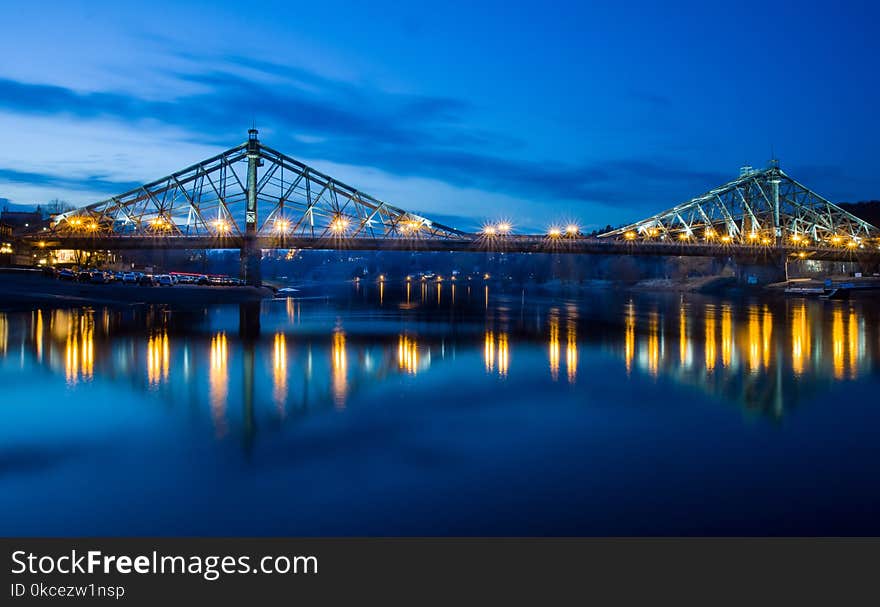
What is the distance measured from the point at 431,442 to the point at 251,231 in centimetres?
8034

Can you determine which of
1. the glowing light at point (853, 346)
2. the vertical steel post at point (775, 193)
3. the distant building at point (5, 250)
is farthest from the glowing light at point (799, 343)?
the distant building at point (5, 250)

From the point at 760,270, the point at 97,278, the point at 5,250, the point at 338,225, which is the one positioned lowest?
the point at 97,278

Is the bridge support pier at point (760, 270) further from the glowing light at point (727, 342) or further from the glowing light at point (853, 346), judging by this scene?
the glowing light at point (727, 342)

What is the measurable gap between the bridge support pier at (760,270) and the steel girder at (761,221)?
295cm

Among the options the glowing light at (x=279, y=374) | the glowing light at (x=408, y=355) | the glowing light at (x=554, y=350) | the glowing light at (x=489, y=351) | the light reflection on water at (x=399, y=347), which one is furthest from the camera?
the glowing light at (x=489, y=351)

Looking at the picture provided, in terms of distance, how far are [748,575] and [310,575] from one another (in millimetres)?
4080

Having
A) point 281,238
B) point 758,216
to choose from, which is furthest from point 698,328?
point 758,216

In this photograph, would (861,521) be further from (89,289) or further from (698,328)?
(89,289)

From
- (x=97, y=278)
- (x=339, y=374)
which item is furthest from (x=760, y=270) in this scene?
(x=339, y=374)

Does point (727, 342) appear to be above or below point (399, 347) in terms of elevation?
below

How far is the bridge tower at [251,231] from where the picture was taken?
8414 cm

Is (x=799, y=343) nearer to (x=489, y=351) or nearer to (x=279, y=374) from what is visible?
(x=489, y=351)

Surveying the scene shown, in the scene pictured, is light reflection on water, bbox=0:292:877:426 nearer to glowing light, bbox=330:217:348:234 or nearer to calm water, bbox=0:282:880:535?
calm water, bbox=0:282:880:535

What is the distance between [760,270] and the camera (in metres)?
118
